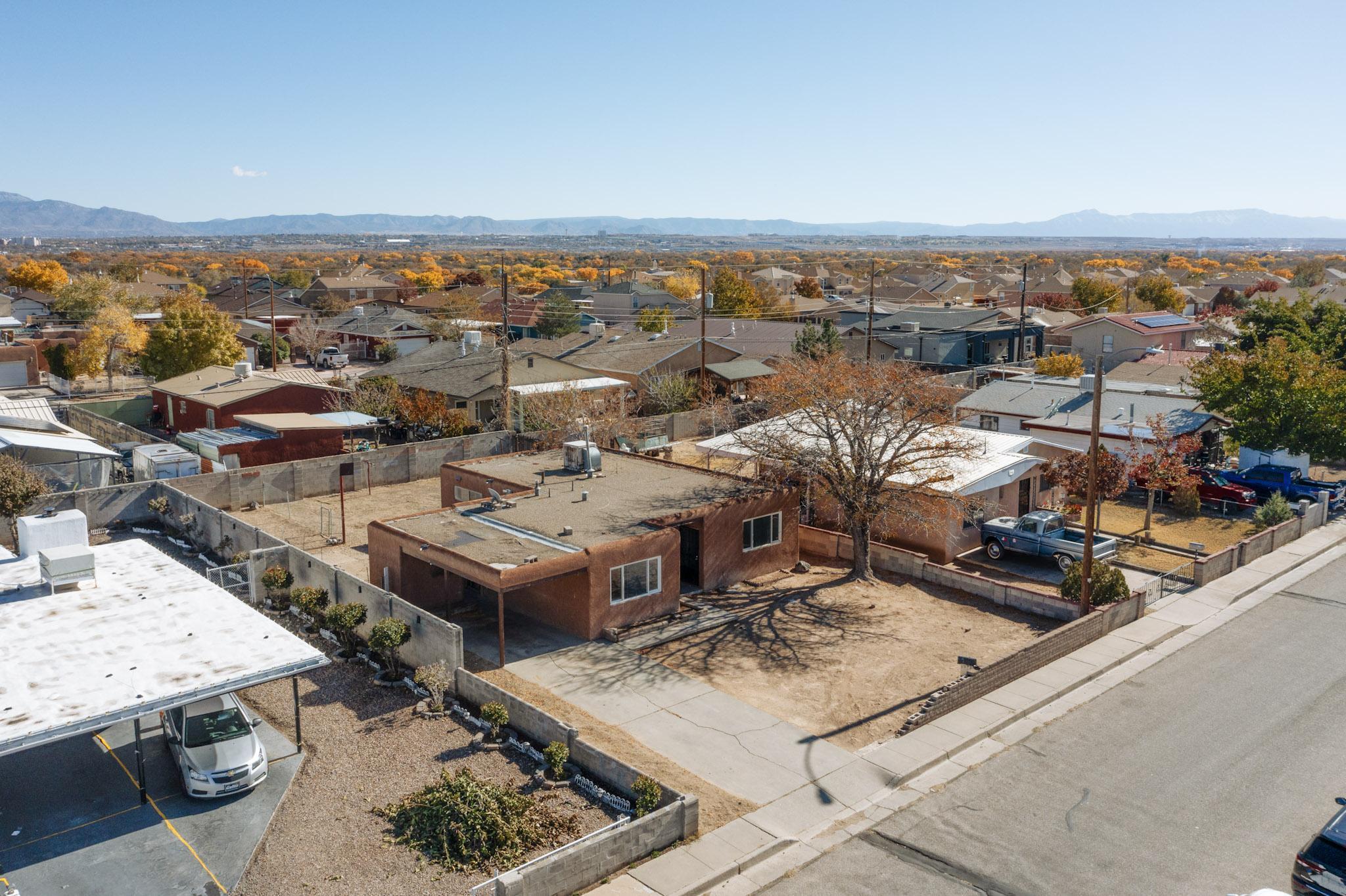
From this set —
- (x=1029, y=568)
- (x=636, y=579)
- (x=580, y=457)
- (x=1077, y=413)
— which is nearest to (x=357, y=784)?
(x=636, y=579)

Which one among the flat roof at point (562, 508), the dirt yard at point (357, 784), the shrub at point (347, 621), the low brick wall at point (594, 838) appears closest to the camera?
the low brick wall at point (594, 838)

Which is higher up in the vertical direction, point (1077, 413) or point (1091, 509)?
point (1091, 509)

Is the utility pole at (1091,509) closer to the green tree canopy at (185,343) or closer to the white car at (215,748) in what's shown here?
the white car at (215,748)

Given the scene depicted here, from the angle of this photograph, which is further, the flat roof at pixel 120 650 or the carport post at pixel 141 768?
the carport post at pixel 141 768

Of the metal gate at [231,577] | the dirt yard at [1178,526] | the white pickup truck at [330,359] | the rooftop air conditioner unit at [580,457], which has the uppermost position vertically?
the rooftop air conditioner unit at [580,457]

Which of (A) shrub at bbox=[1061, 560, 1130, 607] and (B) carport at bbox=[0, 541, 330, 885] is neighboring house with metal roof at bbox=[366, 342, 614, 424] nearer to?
(B) carport at bbox=[0, 541, 330, 885]

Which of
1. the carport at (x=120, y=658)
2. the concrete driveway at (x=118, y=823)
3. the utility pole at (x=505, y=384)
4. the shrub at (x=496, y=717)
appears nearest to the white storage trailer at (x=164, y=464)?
the utility pole at (x=505, y=384)

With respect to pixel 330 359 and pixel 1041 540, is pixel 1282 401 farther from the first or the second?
pixel 330 359
